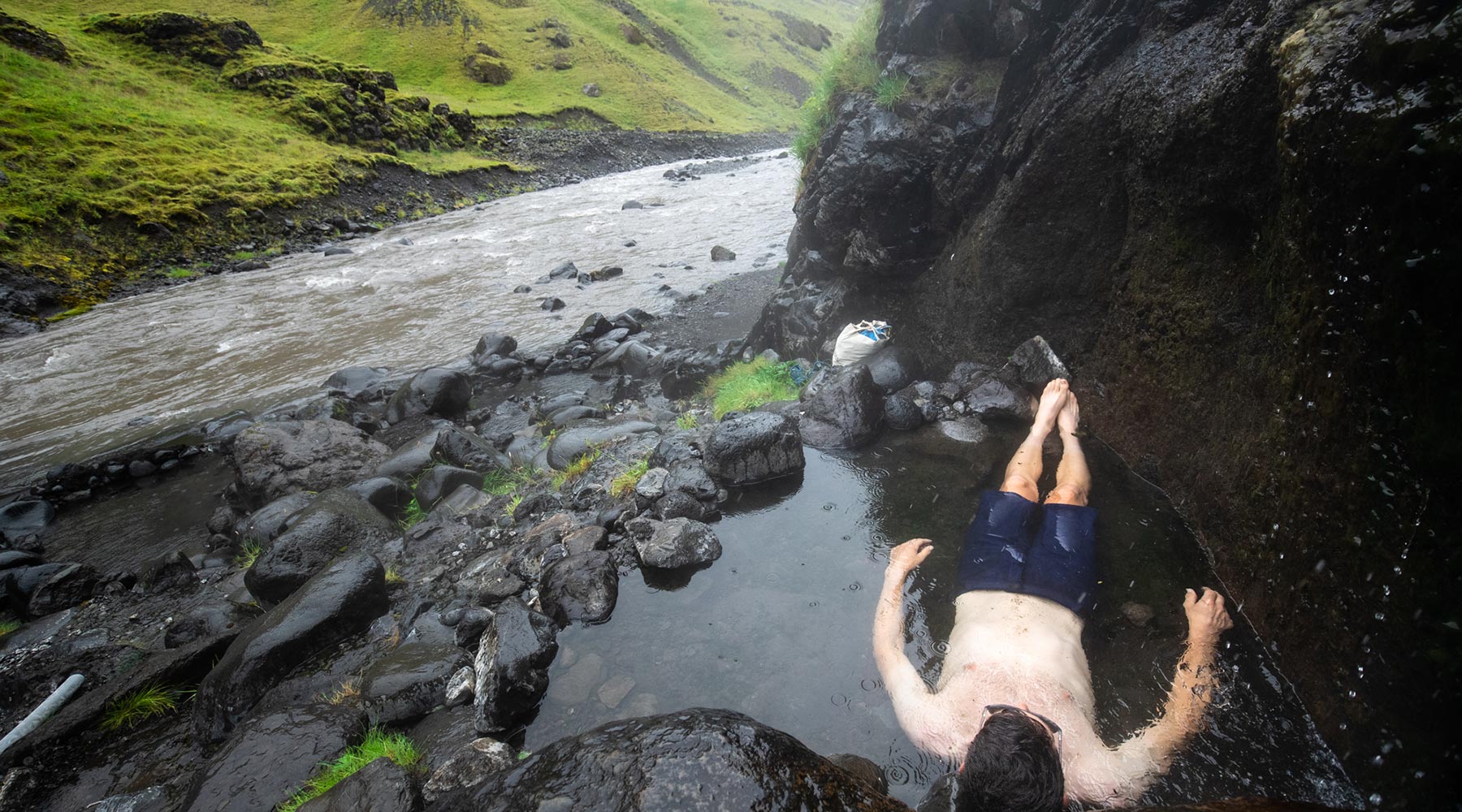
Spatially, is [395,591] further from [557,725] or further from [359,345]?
[359,345]

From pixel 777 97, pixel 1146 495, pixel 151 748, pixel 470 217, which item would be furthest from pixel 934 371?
pixel 777 97

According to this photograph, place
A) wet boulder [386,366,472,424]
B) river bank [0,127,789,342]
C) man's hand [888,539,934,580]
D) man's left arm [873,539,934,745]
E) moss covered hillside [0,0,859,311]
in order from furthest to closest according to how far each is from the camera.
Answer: moss covered hillside [0,0,859,311] < river bank [0,127,789,342] < wet boulder [386,366,472,424] < man's hand [888,539,934,580] < man's left arm [873,539,934,745]

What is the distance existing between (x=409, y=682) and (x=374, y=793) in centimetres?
108

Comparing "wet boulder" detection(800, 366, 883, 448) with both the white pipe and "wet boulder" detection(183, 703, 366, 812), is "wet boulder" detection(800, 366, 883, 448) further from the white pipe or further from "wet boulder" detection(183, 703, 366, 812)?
the white pipe

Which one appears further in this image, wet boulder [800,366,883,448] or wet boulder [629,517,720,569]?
wet boulder [800,366,883,448]

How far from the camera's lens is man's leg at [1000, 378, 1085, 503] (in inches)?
197

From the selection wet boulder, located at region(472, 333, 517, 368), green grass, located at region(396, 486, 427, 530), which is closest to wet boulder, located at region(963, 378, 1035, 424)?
green grass, located at region(396, 486, 427, 530)

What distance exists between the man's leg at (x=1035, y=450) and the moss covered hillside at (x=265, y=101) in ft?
36.3

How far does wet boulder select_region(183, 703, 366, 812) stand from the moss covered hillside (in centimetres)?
1488

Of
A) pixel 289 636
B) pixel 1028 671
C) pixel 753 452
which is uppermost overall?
pixel 1028 671

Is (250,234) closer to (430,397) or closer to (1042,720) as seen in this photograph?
(430,397)

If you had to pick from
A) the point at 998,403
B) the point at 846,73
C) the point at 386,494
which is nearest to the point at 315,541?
the point at 386,494

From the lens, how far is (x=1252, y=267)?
398 cm

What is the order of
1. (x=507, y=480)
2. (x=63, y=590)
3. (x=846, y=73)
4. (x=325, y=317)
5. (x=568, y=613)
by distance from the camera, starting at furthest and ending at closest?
(x=325, y=317) → (x=846, y=73) → (x=507, y=480) → (x=63, y=590) → (x=568, y=613)
